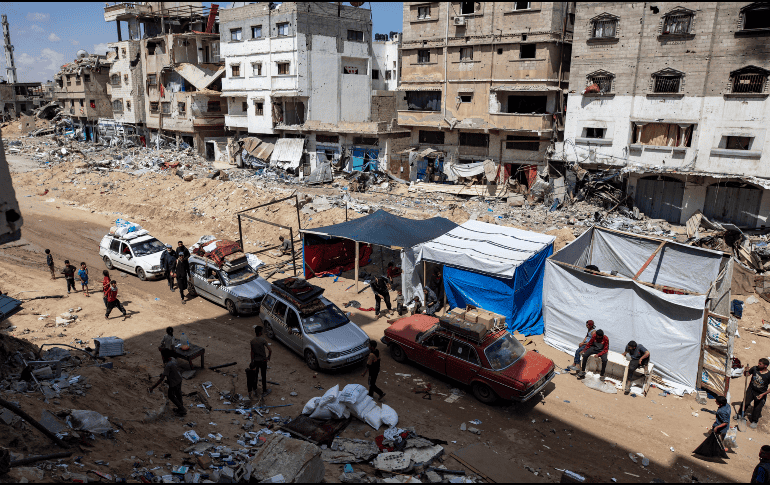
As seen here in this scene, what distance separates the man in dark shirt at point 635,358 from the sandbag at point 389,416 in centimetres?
582

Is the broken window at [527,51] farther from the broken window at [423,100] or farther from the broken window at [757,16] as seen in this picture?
the broken window at [757,16]

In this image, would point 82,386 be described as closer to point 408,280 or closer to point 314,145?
point 408,280

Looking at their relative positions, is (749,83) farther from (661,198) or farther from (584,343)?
(584,343)

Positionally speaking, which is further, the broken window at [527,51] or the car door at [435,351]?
the broken window at [527,51]

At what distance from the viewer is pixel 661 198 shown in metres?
25.7

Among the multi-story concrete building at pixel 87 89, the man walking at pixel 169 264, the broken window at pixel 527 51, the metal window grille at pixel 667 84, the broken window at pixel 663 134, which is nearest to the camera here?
the man walking at pixel 169 264

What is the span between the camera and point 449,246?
15.4m

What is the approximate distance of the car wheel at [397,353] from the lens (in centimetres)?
1252

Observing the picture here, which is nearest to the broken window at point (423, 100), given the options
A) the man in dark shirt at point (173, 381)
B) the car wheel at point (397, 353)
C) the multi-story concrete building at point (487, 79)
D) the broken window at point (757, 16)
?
the multi-story concrete building at point (487, 79)

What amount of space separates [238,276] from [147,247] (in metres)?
5.67

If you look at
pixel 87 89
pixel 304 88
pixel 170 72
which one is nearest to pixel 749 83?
pixel 304 88

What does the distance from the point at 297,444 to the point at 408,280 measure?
9082 millimetres

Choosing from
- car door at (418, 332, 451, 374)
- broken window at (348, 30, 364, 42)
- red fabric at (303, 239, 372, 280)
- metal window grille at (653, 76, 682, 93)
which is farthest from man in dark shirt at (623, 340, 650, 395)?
broken window at (348, 30, 364, 42)

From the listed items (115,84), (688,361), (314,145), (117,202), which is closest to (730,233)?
(688,361)
